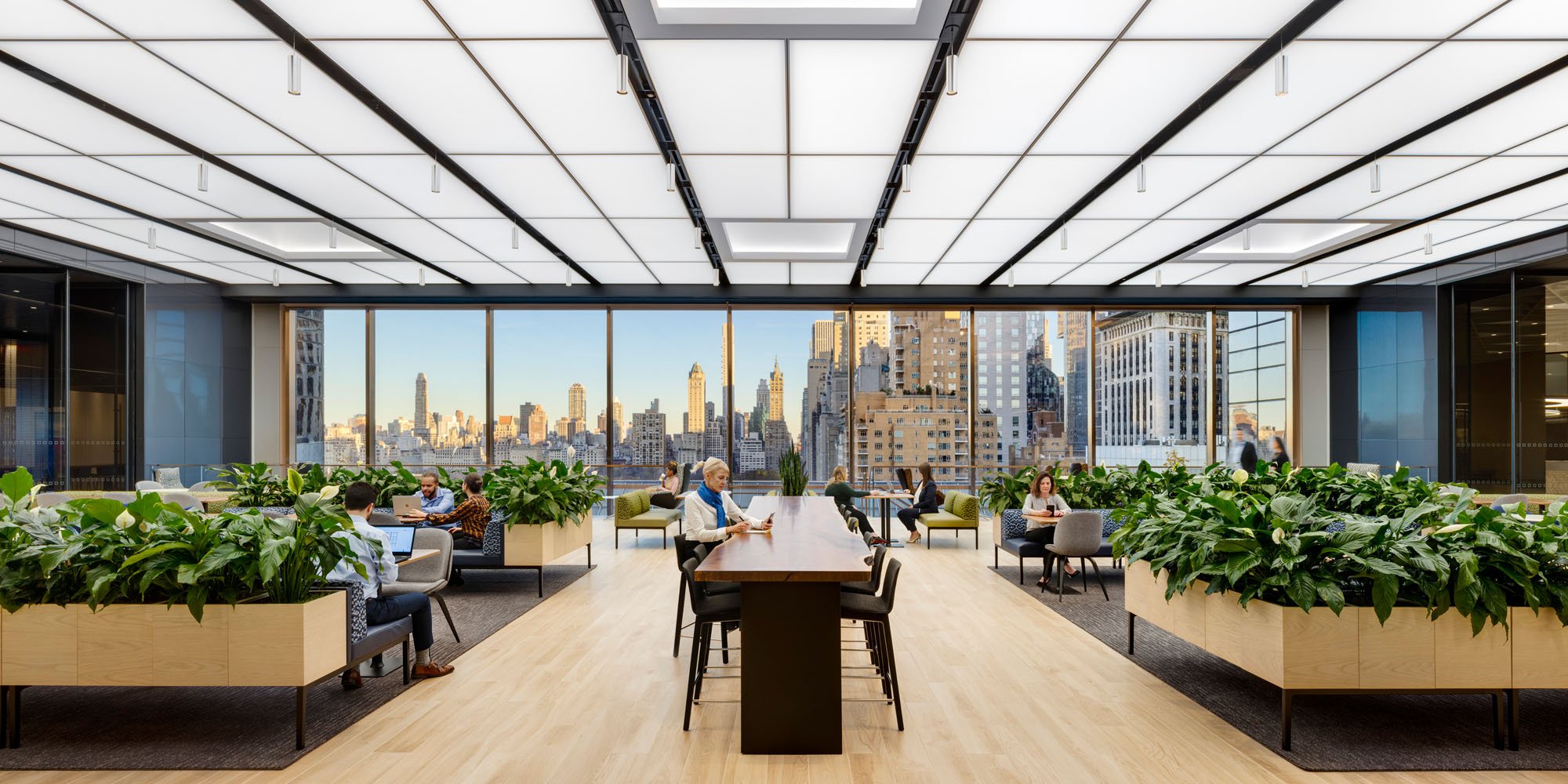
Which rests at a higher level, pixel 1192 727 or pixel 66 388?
pixel 66 388

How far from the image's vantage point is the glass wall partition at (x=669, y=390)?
12.4m

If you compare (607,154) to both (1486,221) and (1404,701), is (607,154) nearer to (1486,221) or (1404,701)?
(1404,701)

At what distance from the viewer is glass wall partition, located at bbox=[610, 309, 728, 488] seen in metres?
Answer: 12.4

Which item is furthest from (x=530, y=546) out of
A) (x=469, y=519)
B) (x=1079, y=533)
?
(x=1079, y=533)

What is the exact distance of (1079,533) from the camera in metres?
6.75

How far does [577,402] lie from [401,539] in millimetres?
7768

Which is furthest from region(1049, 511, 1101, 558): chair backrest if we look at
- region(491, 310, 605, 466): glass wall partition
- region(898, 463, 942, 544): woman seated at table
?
region(491, 310, 605, 466): glass wall partition

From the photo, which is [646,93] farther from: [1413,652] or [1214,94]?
[1413,652]

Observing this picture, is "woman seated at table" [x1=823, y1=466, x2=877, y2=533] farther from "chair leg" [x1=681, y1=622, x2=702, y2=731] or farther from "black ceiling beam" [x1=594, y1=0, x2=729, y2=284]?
"chair leg" [x1=681, y1=622, x2=702, y2=731]

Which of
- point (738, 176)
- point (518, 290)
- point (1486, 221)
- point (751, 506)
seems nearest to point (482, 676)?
point (751, 506)

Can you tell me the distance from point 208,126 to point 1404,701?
798 cm

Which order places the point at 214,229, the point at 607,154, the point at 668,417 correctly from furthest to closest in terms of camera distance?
the point at 668,417, the point at 214,229, the point at 607,154

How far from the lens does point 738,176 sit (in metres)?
6.30

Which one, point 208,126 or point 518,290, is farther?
point 518,290
